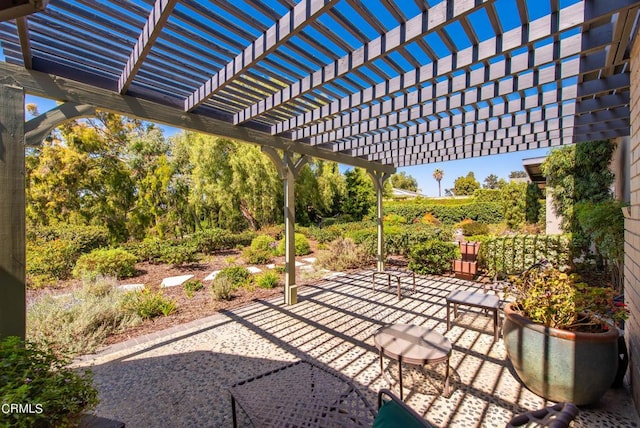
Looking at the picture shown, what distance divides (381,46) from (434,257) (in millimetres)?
5784

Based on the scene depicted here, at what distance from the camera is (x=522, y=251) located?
20.3 feet

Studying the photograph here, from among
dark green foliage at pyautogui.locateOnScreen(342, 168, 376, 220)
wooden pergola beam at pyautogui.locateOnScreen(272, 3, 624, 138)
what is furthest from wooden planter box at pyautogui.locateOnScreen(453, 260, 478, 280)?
dark green foliage at pyautogui.locateOnScreen(342, 168, 376, 220)

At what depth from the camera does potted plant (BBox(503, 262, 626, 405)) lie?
7.01 ft

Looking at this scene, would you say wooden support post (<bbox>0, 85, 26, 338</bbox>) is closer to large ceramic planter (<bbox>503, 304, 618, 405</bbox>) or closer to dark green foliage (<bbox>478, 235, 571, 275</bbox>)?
large ceramic planter (<bbox>503, 304, 618, 405</bbox>)

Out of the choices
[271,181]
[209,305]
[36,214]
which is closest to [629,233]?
[209,305]

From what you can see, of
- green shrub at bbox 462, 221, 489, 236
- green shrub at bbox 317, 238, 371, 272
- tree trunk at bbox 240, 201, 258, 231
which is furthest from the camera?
tree trunk at bbox 240, 201, 258, 231

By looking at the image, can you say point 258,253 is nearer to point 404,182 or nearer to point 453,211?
point 453,211

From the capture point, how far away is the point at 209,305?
16.2 feet

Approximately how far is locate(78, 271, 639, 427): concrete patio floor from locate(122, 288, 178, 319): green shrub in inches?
25.4

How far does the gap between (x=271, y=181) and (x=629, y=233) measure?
→ 11.5m

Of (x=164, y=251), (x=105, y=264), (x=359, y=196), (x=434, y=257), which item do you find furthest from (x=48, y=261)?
(x=359, y=196)

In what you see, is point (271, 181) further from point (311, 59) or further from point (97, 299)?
point (311, 59)

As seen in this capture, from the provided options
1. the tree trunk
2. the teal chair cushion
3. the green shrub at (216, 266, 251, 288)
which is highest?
the tree trunk

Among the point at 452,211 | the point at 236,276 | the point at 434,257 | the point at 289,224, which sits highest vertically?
the point at 452,211
